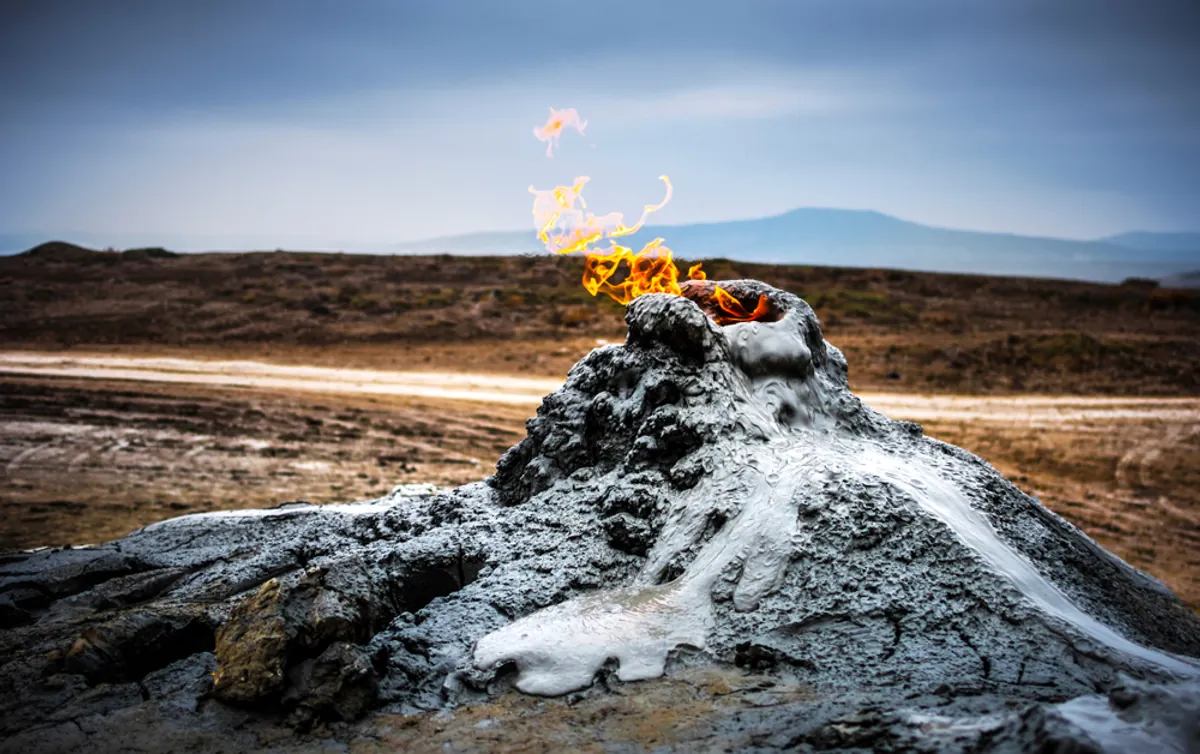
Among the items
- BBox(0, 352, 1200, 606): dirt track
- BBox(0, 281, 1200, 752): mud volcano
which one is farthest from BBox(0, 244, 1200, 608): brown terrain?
BBox(0, 281, 1200, 752): mud volcano

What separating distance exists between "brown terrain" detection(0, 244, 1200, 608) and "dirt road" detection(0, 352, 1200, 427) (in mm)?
88

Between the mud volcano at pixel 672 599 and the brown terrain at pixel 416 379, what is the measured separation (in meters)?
4.11

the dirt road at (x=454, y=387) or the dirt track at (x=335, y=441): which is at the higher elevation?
the dirt road at (x=454, y=387)

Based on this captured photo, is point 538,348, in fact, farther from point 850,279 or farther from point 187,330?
point 850,279

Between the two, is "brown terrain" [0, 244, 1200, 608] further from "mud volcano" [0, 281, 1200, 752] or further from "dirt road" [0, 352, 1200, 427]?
"mud volcano" [0, 281, 1200, 752]

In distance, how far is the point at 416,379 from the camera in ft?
52.5

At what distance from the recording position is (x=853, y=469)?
152 inches

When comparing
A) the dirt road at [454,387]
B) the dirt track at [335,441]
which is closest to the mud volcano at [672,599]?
the dirt track at [335,441]

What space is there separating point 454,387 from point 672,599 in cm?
1213

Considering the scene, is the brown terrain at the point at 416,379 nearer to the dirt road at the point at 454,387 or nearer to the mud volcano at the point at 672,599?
the dirt road at the point at 454,387

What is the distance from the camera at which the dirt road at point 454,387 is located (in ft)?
45.1

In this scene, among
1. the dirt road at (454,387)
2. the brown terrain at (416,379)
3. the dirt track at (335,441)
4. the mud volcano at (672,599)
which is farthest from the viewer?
the dirt road at (454,387)

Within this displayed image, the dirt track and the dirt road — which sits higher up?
the dirt road

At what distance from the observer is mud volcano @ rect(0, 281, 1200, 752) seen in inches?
115
